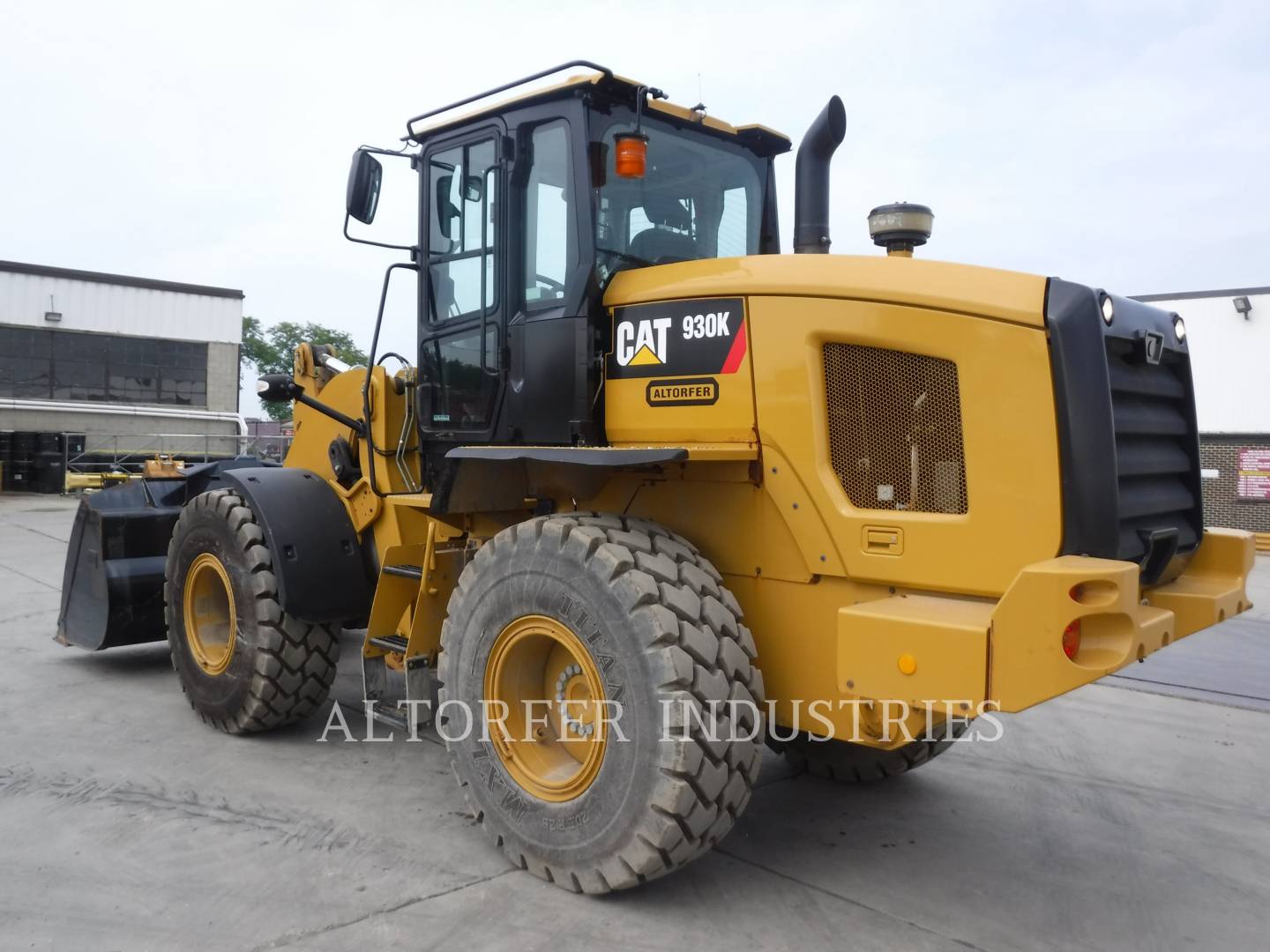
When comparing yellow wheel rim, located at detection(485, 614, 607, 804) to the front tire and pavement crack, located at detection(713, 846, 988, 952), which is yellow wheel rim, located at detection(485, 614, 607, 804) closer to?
the front tire

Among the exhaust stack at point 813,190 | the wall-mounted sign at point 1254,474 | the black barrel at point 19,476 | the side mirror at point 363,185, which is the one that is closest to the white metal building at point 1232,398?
the wall-mounted sign at point 1254,474

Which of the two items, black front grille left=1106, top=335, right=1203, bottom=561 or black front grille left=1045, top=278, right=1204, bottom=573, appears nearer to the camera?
black front grille left=1045, top=278, right=1204, bottom=573

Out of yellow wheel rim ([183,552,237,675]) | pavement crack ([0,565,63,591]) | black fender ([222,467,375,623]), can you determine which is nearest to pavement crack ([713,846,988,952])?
black fender ([222,467,375,623])

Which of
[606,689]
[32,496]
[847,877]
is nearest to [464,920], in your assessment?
[606,689]

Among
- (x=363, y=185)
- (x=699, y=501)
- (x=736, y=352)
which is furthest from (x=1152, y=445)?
(x=363, y=185)

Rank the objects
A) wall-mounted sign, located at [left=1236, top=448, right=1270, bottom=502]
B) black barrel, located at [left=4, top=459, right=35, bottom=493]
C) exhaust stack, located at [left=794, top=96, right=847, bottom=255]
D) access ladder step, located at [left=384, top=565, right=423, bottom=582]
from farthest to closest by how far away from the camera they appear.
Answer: black barrel, located at [left=4, top=459, right=35, bottom=493] → wall-mounted sign, located at [left=1236, top=448, right=1270, bottom=502] → access ladder step, located at [left=384, top=565, right=423, bottom=582] → exhaust stack, located at [left=794, top=96, right=847, bottom=255]

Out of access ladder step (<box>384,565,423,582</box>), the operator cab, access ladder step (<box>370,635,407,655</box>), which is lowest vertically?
access ladder step (<box>370,635,407,655</box>)

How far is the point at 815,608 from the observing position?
3.56 meters

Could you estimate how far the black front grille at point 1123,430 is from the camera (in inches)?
122

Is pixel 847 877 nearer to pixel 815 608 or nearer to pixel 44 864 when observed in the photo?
pixel 815 608

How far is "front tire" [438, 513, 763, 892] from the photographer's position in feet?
10.9

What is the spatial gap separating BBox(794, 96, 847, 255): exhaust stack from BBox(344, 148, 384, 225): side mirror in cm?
190

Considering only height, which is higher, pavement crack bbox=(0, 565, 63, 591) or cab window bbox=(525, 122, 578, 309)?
cab window bbox=(525, 122, 578, 309)

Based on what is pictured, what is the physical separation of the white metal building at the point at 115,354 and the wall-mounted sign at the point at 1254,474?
24.4 metres
